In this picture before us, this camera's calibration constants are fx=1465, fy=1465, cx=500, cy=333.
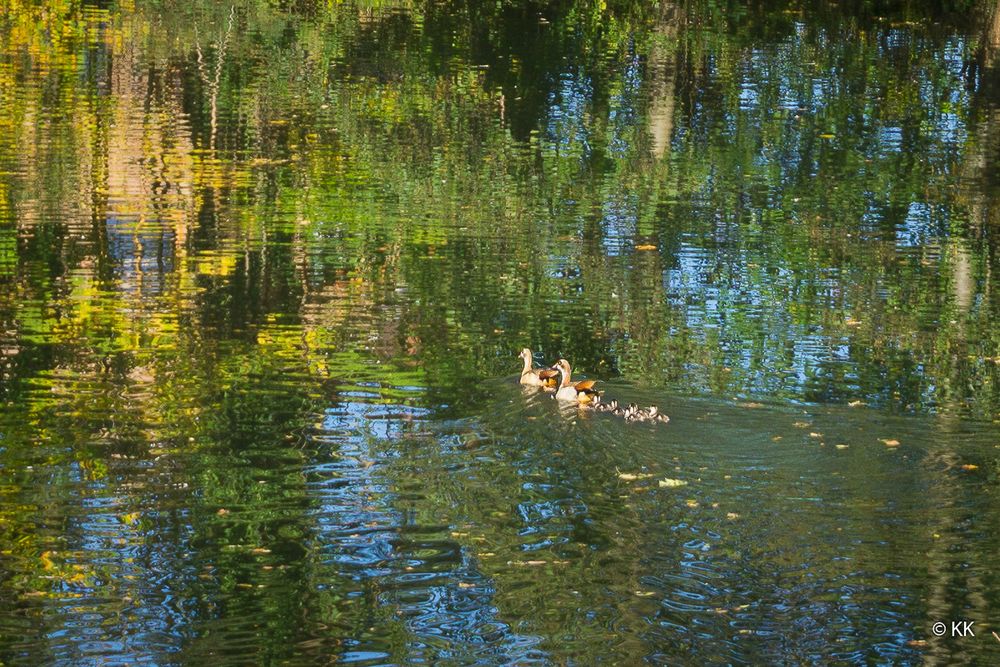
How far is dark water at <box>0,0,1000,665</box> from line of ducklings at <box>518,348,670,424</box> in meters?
0.14

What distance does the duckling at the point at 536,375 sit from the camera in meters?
10.1

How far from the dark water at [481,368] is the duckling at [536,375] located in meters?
0.15

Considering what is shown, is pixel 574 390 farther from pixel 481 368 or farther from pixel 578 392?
pixel 481 368

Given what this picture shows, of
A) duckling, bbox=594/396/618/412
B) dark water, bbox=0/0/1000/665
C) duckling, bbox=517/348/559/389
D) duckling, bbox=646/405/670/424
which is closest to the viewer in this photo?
dark water, bbox=0/0/1000/665

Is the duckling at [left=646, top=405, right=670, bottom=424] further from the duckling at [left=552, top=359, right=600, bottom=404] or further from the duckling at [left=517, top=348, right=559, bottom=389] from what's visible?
the duckling at [left=517, top=348, right=559, bottom=389]

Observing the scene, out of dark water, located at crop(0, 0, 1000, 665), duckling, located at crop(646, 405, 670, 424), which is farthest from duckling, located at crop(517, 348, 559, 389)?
duckling, located at crop(646, 405, 670, 424)

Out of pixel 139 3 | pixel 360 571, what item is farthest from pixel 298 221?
pixel 139 3

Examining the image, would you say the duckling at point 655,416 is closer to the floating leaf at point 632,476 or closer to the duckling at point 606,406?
the duckling at point 606,406

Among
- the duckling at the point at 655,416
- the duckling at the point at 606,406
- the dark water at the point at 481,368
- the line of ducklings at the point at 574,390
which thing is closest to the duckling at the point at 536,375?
the line of ducklings at the point at 574,390

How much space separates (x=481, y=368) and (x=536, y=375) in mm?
643

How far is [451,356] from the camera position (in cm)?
1105

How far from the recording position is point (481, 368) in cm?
1082

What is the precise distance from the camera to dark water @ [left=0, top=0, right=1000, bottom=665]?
739 cm

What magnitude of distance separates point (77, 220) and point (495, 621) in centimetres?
844
